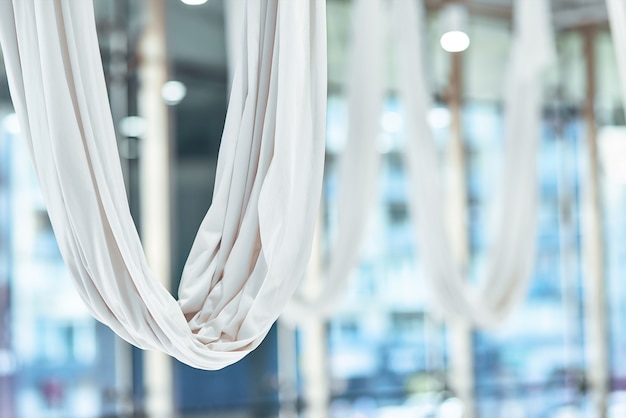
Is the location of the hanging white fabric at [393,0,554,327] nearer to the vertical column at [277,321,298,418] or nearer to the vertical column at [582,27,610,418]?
the vertical column at [277,321,298,418]

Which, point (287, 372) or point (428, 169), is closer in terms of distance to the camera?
point (428, 169)

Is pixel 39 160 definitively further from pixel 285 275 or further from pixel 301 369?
pixel 301 369

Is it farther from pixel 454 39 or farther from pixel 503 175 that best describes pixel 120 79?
pixel 503 175

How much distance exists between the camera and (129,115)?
5871 mm

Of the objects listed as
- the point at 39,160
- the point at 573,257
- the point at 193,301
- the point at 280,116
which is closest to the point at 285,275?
the point at 193,301

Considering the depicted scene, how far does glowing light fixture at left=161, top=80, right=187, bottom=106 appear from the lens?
605 centimetres

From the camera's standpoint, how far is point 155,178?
5902 mm

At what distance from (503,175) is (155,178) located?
218 centimetres

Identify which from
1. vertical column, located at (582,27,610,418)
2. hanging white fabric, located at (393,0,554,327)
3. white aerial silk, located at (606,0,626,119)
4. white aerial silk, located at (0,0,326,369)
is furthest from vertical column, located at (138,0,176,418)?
vertical column, located at (582,27,610,418)

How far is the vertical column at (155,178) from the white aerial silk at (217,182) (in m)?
3.03

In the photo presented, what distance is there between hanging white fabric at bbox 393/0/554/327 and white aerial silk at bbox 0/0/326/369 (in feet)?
6.06

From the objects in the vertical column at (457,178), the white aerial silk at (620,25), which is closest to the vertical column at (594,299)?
the vertical column at (457,178)

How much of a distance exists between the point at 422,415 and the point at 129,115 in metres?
3.05

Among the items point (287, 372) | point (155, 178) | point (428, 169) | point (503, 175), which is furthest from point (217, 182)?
point (287, 372)
